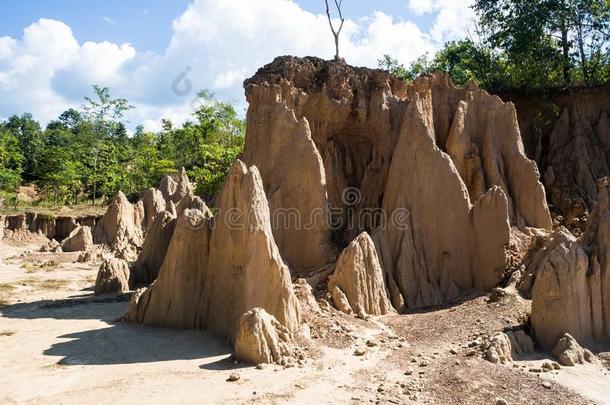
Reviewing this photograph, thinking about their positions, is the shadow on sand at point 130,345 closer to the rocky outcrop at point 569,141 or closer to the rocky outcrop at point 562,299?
the rocky outcrop at point 562,299

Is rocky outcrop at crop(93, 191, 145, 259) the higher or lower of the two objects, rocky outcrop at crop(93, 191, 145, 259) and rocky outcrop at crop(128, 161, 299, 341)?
the higher

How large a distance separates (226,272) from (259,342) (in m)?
2.62

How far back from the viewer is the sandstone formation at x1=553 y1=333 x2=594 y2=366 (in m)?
8.80

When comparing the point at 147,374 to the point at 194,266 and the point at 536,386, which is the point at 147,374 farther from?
the point at 536,386

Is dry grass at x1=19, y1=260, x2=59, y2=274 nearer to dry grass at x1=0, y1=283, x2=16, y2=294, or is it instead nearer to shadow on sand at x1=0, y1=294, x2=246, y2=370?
dry grass at x1=0, y1=283, x2=16, y2=294

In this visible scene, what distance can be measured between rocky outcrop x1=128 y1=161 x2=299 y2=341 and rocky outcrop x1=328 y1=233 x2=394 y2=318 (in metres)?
1.63

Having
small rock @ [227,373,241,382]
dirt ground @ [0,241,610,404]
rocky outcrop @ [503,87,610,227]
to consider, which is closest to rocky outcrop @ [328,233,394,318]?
dirt ground @ [0,241,610,404]

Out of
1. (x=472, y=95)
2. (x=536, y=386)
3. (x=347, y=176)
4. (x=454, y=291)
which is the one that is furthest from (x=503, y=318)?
(x=472, y=95)

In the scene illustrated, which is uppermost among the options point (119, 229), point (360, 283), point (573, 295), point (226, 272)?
point (119, 229)

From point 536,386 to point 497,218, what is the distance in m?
5.59

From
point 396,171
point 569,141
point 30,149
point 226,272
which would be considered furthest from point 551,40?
point 30,149

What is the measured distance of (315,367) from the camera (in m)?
8.59

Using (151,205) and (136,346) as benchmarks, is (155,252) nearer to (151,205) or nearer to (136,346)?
(136,346)

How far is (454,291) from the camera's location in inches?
494
